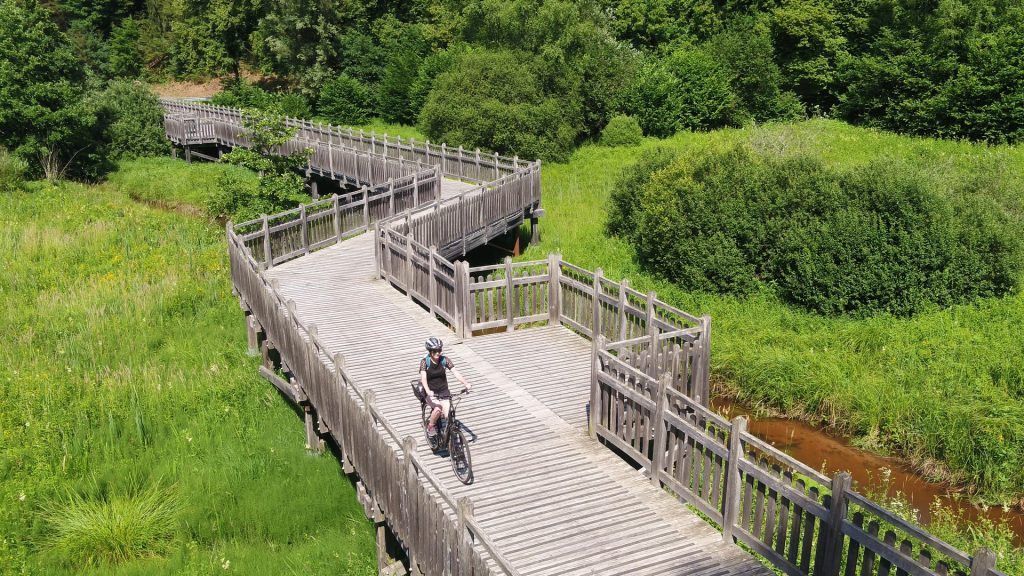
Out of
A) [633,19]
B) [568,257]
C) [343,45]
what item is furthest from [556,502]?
[343,45]

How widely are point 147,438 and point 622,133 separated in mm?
32213

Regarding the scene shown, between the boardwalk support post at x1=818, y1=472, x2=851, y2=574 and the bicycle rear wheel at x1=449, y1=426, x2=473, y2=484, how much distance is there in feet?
13.6

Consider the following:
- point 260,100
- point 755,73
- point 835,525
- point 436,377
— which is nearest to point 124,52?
point 260,100

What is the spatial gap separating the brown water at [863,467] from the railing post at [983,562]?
6251mm

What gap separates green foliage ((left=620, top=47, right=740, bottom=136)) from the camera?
147ft

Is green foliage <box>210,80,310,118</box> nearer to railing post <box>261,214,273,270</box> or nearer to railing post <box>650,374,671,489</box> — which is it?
railing post <box>261,214,273,270</box>

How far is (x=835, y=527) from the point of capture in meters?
7.61

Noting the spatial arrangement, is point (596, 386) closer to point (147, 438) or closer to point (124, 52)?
point (147, 438)

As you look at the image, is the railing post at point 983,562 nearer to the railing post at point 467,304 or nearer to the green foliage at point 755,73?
the railing post at point 467,304

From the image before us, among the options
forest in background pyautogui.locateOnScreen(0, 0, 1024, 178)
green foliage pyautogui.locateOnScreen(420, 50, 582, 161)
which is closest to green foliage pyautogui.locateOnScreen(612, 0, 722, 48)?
forest in background pyautogui.locateOnScreen(0, 0, 1024, 178)

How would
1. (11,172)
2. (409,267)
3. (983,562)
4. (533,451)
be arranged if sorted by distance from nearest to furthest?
(983,562) < (533,451) < (409,267) < (11,172)

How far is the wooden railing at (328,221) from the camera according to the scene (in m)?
20.0

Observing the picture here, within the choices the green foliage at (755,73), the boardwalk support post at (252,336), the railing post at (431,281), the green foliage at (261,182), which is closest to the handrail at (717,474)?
the railing post at (431,281)

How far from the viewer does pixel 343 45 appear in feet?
198
